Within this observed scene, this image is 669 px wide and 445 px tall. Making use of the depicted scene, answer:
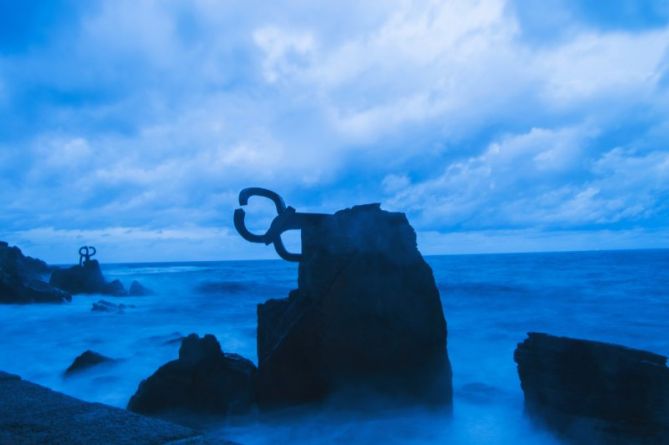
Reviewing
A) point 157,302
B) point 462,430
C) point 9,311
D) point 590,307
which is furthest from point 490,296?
point 9,311

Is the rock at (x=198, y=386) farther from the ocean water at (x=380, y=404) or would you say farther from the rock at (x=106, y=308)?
the rock at (x=106, y=308)

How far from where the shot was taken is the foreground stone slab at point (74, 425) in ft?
6.79

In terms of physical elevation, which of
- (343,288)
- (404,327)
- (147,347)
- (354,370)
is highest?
(343,288)

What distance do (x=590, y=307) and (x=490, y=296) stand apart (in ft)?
14.5

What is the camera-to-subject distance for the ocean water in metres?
5.30

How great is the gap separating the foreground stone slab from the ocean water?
294 centimetres

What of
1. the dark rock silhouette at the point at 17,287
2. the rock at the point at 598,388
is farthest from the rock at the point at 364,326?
the dark rock silhouette at the point at 17,287

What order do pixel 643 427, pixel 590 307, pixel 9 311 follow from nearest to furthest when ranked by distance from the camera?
1. pixel 643 427
2. pixel 9 311
3. pixel 590 307

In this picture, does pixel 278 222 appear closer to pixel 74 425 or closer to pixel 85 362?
pixel 74 425

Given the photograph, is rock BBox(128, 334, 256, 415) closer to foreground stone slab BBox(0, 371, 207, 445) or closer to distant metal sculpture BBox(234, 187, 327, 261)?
distant metal sculpture BBox(234, 187, 327, 261)

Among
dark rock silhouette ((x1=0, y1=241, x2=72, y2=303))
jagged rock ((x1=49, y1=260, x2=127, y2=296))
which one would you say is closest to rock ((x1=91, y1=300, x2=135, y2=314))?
dark rock silhouette ((x1=0, y1=241, x2=72, y2=303))

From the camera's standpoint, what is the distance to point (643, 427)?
14.0ft

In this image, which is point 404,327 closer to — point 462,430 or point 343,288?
point 343,288

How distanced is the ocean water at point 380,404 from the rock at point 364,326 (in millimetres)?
295
